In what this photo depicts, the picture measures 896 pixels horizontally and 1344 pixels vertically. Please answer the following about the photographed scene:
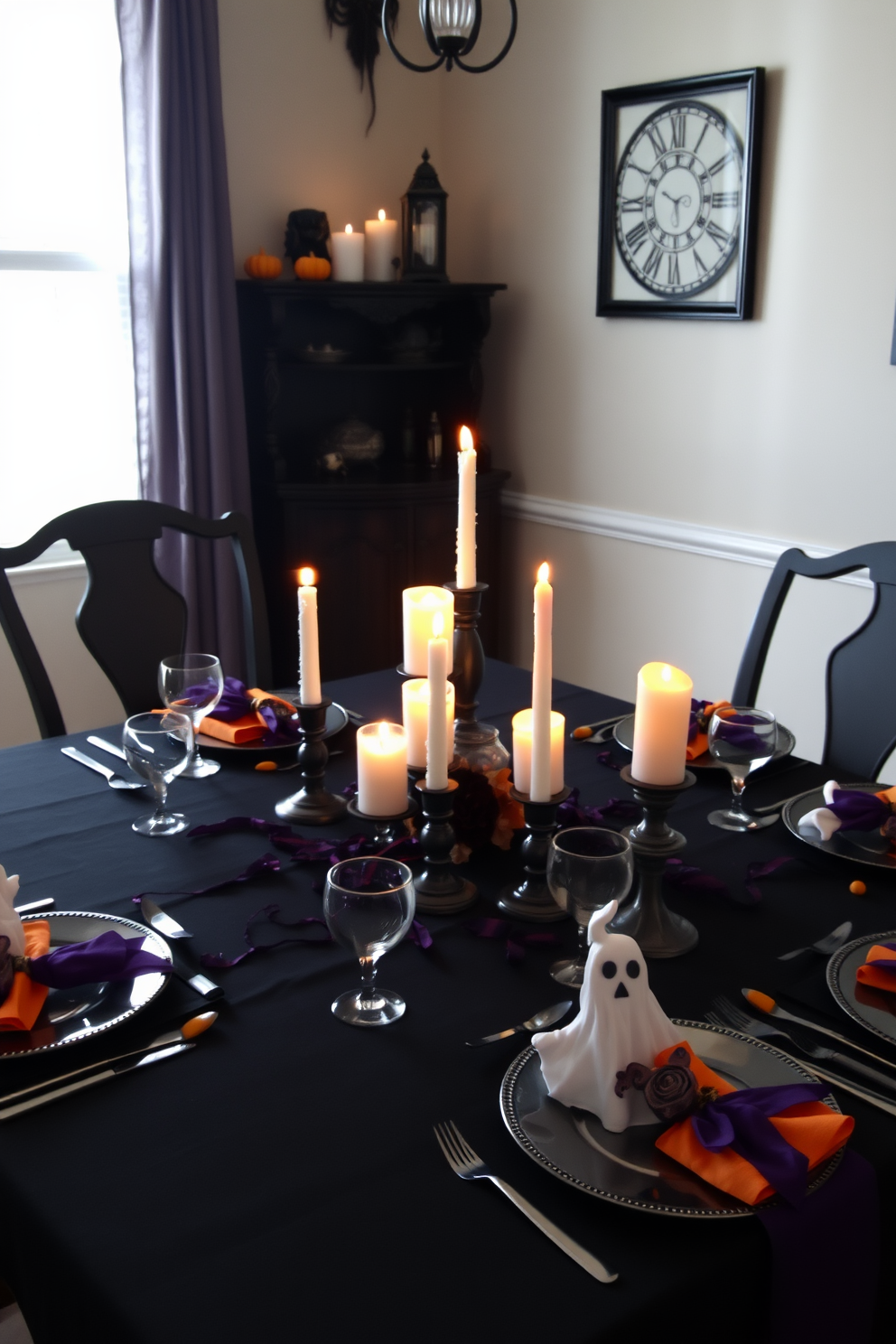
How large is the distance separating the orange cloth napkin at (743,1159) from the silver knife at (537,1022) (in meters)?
0.18

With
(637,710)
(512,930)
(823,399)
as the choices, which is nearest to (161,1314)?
(512,930)

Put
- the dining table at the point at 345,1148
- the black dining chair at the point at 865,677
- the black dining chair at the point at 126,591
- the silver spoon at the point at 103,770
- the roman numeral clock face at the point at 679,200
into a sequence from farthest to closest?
1. the roman numeral clock face at the point at 679,200
2. the black dining chair at the point at 126,591
3. the black dining chair at the point at 865,677
4. the silver spoon at the point at 103,770
5. the dining table at the point at 345,1148

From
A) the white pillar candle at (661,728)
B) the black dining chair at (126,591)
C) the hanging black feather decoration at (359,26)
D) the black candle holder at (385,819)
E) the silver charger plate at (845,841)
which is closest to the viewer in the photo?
the white pillar candle at (661,728)

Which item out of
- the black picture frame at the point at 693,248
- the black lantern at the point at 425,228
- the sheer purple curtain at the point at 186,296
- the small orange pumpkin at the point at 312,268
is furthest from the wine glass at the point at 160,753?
the black lantern at the point at 425,228

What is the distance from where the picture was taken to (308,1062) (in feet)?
3.41

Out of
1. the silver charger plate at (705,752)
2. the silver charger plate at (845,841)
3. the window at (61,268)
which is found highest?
the window at (61,268)

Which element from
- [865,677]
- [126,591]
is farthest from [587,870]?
[126,591]

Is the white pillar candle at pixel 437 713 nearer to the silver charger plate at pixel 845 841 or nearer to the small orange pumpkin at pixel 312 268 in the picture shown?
the silver charger plate at pixel 845 841

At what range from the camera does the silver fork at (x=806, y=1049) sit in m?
0.99

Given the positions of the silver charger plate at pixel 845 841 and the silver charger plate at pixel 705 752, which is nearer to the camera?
the silver charger plate at pixel 845 841

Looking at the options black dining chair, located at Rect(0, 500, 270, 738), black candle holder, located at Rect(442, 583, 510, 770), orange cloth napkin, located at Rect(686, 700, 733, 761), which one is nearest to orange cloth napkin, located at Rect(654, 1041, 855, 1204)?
black candle holder, located at Rect(442, 583, 510, 770)

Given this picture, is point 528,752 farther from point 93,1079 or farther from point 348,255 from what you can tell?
point 348,255

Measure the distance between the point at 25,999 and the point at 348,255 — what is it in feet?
8.77

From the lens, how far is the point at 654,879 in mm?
1214
